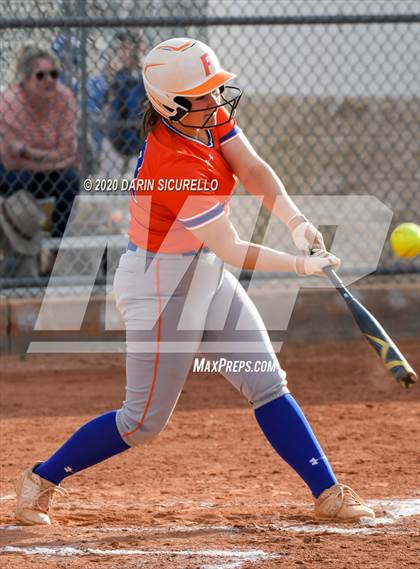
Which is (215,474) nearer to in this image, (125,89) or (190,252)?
(190,252)

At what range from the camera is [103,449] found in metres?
4.04

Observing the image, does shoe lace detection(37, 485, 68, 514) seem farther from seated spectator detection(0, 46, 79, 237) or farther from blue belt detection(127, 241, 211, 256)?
seated spectator detection(0, 46, 79, 237)

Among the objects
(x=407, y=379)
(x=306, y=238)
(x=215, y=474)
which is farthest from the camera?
(x=215, y=474)

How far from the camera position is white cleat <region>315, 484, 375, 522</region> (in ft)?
13.0

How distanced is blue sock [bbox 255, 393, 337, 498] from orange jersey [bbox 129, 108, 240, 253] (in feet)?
2.16

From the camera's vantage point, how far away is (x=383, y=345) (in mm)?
3525

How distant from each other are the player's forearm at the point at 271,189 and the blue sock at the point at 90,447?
0.95 metres

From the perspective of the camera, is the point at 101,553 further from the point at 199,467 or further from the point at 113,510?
the point at 199,467

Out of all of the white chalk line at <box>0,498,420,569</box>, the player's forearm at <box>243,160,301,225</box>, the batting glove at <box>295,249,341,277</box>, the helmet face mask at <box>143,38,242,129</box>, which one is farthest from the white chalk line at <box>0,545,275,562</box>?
the helmet face mask at <box>143,38,242,129</box>

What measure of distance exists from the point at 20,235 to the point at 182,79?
151 inches

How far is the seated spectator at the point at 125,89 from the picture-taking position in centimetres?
744

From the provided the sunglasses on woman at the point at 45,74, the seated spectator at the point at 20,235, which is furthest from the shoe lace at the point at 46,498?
the sunglasses on woman at the point at 45,74

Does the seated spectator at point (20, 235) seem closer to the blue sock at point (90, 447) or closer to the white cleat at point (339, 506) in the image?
the blue sock at point (90, 447)

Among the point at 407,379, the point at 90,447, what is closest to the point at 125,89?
the point at 90,447
